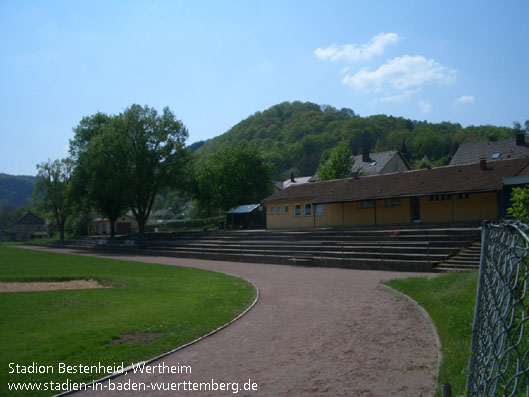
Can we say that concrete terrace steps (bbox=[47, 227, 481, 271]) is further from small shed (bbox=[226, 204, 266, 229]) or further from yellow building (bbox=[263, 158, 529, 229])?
small shed (bbox=[226, 204, 266, 229])

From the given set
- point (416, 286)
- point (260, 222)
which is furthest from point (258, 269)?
point (260, 222)

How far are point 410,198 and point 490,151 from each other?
2297 cm

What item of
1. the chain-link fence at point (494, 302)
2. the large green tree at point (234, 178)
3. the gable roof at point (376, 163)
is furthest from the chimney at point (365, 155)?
the chain-link fence at point (494, 302)

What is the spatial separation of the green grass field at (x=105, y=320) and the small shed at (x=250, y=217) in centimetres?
3215

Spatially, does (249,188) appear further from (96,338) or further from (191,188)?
(96,338)

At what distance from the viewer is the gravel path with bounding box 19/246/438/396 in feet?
20.1

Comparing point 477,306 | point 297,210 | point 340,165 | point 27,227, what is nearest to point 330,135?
point 340,165

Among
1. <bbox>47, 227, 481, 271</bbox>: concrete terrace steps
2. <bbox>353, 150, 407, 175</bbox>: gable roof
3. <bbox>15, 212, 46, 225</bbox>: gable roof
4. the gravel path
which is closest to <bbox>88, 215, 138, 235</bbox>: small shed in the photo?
<bbox>15, 212, 46, 225</bbox>: gable roof

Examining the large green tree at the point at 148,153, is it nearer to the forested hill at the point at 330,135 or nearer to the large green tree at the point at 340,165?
the large green tree at the point at 340,165

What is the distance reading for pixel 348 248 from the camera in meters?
25.0

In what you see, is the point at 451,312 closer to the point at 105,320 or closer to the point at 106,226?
the point at 105,320

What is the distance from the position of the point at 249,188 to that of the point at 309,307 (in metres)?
50.6

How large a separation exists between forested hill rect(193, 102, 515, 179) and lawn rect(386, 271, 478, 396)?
83685 mm

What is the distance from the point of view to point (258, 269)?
77.2 feet
